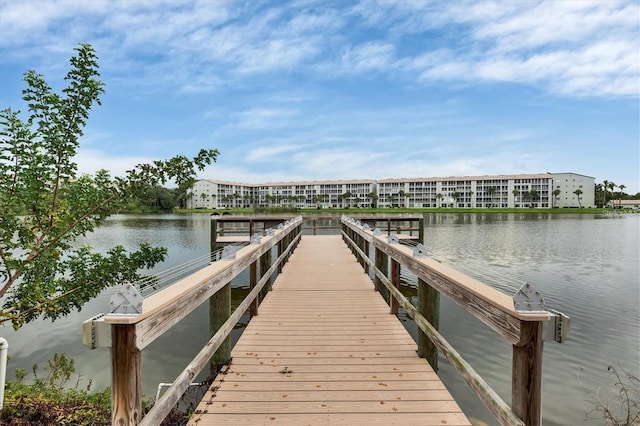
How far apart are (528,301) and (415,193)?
127 meters

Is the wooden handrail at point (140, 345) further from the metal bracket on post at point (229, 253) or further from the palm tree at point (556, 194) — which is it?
the palm tree at point (556, 194)

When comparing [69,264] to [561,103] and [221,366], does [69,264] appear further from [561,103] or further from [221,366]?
[561,103]

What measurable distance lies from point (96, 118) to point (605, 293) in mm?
14718

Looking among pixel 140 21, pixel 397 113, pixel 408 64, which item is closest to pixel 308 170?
pixel 397 113

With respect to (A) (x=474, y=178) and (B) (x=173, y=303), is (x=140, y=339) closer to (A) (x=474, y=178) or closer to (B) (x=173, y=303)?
(B) (x=173, y=303)

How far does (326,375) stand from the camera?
356 cm

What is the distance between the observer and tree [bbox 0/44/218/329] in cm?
335

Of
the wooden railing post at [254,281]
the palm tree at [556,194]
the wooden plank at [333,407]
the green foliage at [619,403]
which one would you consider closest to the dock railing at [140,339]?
the wooden plank at [333,407]

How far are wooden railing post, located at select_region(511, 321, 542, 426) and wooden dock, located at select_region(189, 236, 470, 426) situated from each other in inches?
36.7

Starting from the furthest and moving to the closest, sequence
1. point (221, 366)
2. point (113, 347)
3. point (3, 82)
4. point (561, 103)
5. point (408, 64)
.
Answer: point (561, 103) < point (408, 64) < point (3, 82) < point (221, 366) < point (113, 347)

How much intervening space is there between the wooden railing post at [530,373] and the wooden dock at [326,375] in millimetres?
932

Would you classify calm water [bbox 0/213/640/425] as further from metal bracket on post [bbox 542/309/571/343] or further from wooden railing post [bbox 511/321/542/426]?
metal bracket on post [bbox 542/309/571/343]

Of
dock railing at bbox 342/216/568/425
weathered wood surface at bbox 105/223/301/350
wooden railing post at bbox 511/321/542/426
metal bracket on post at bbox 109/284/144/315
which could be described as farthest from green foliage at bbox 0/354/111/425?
wooden railing post at bbox 511/321/542/426

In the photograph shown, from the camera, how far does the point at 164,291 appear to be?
103 inches
